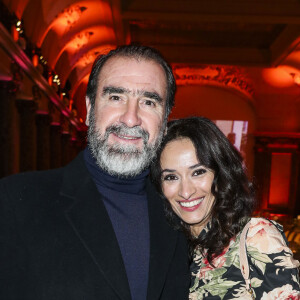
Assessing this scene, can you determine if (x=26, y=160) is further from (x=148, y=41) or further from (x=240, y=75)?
(x=240, y=75)

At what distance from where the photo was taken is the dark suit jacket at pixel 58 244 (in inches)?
71.1

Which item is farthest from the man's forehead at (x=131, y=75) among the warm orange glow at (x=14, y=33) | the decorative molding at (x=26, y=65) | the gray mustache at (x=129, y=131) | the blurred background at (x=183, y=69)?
the warm orange glow at (x=14, y=33)

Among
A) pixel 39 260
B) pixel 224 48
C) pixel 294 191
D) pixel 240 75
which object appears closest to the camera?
pixel 39 260

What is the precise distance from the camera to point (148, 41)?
16688mm

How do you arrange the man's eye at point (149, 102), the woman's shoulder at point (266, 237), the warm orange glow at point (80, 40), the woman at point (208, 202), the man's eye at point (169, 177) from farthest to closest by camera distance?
the warm orange glow at point (80, 40) < the man's eye at point (169, 177) < the woman at point (208, 202) < the woman's shoulder at point (266, 237) < the man's eye at point (149, 102)

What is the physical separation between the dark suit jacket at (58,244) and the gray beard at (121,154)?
139 millimetres

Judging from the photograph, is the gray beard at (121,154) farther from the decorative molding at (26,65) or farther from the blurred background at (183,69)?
the decorative molding at (26,65)

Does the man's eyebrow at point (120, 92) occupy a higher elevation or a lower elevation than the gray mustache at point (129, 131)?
higher

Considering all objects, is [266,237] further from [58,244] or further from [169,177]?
[58,244]

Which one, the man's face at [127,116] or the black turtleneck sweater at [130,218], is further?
the man's face at [127,116]

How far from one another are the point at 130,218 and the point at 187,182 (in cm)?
80

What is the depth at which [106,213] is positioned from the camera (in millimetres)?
2039

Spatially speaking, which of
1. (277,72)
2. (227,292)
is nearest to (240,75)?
(277,72)

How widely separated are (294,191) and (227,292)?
926 inches
